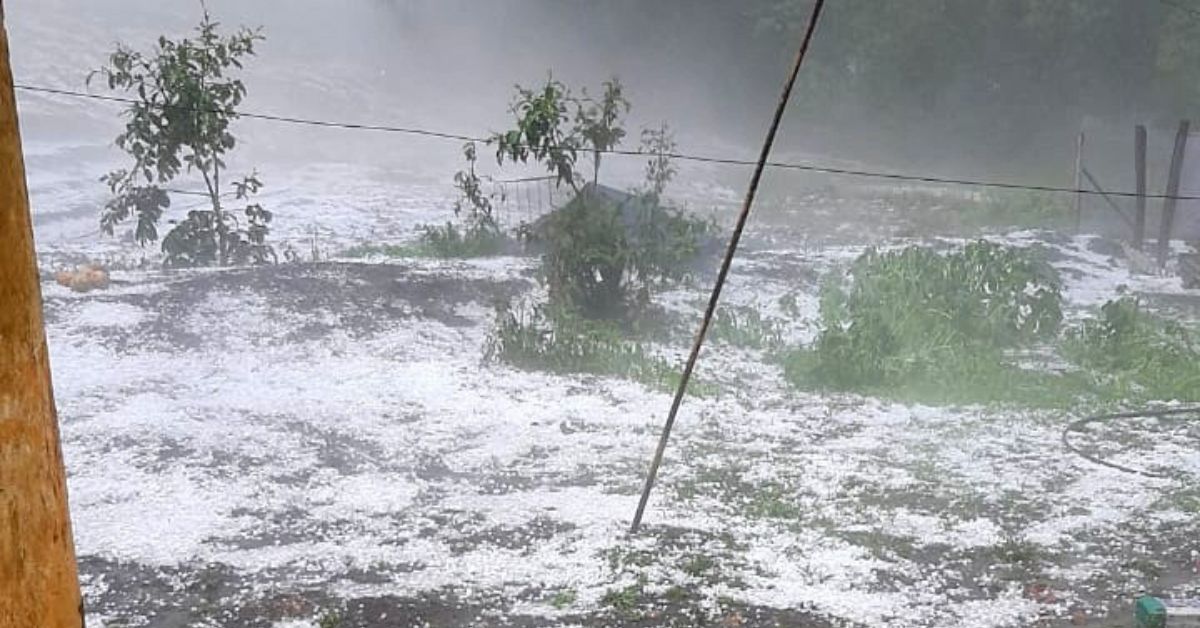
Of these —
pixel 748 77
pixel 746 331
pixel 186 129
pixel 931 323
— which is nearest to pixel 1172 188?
pixel 931 323

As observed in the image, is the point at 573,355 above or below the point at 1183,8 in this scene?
below

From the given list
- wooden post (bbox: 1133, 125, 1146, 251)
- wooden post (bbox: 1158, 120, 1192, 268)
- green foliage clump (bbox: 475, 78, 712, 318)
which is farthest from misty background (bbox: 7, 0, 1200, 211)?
green foliage clump (bbox: 475, 78, 712, 318)

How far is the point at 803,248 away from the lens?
11.1m

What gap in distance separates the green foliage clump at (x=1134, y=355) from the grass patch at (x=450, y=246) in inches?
197

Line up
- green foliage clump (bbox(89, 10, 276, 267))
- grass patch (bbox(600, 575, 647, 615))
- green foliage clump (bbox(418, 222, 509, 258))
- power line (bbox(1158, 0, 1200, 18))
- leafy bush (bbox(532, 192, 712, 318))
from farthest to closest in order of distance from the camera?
power line (bbox(1158, 0, 1200, 18))
green foliage clump (bbox(418, 222, 509, 258))
green foliage clump (bbox(89, 10, 276, 267))
leafy bush (bbox(532, 192, 712, 318))
grass patch (bbox(600, 575, 647, 615))

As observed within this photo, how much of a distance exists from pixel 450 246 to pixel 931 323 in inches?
173

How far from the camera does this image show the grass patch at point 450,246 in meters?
9.91

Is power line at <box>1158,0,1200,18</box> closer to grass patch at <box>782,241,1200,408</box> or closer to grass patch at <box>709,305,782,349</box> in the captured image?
grass patch at <box>782,241,1200,408</box>

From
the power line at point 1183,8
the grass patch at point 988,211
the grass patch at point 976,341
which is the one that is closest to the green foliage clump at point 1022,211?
the grass patch at point 988,211

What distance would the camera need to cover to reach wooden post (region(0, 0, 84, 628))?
0.96 m

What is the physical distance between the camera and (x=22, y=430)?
978 millimetres

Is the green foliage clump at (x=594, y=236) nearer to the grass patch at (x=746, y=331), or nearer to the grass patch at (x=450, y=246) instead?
the grass patch at (x=746, y=331)

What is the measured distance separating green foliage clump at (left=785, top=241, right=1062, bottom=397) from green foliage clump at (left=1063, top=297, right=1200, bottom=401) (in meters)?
0.41

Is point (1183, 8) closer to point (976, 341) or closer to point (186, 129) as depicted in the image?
point (976, 341)
